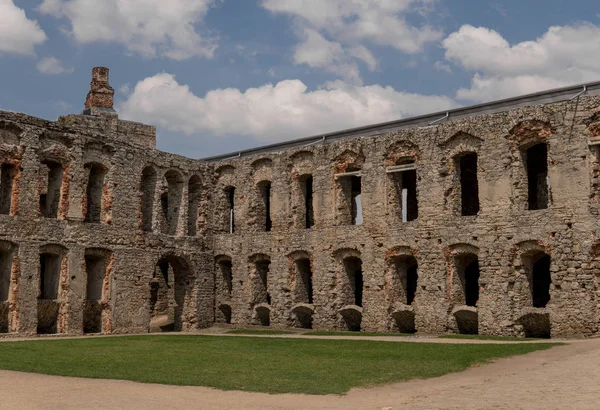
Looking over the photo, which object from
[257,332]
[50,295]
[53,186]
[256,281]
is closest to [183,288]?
[256,281]

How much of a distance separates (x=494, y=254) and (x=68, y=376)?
44.5 feet

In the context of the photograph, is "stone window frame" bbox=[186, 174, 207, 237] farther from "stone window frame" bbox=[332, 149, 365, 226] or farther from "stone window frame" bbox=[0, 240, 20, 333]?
"stone window frame" bbox=[0, 240, 20, 333]

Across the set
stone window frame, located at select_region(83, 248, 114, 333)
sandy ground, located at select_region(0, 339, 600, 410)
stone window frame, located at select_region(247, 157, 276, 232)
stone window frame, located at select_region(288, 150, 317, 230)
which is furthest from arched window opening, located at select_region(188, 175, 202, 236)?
sandy ground, located at select_region(0, 339, 600, 410)

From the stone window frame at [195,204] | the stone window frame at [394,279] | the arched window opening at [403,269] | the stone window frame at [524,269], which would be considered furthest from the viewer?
the stone window frame at [195,204]

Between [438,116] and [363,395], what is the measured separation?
15839 mm

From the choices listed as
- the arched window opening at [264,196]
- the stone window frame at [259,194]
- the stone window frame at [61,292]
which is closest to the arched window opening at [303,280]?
the stone window frame at [259,194]

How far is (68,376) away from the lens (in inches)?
484

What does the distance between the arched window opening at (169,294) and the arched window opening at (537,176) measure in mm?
13188

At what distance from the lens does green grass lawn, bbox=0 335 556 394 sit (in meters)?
11.8

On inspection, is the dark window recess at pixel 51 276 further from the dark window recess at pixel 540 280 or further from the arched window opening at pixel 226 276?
the dark window recess at pixel 540 280

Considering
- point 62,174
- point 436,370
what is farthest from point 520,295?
point 62,174

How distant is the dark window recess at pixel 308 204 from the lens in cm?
2722

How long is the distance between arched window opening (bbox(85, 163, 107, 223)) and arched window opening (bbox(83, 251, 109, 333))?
1426mm

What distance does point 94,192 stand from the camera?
25.0 meters
